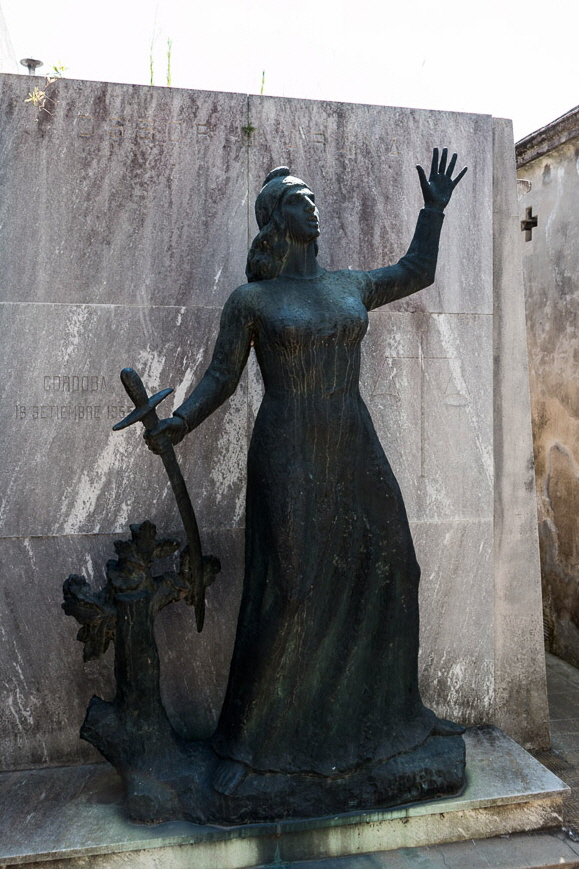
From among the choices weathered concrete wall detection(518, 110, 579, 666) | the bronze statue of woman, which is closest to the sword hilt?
the bronze statue of woman

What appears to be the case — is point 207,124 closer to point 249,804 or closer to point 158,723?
point 158,723

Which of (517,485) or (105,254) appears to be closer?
(105,254)

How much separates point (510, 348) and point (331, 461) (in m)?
1.81

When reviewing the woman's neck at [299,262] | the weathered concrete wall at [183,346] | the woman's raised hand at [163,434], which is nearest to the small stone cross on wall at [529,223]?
the weathered concrete wall at [183,346]

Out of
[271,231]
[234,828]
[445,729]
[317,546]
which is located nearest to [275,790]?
[234,828]

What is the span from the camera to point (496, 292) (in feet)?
15.4

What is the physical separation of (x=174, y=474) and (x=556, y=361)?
4421mm

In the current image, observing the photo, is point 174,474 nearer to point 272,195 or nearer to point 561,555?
point 272,195

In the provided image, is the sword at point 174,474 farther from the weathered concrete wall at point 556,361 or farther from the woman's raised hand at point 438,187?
the weathered concrete wall at point 556,361

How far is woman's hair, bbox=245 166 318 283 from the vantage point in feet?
11.3

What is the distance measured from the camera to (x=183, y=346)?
423cm

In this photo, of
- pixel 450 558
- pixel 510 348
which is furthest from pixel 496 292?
pixel 450 558

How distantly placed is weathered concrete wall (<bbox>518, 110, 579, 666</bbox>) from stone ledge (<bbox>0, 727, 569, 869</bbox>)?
2764 mm

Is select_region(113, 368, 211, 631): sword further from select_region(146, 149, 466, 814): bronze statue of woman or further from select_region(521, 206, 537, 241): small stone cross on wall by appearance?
select_region(521, 206, 537, 241): small stone cross on wall
